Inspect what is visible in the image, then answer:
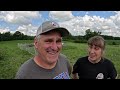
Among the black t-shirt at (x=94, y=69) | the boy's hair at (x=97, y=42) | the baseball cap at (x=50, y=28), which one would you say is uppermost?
the baseball cap at (x=50, y=28)

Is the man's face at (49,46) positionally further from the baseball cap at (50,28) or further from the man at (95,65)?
the man at (95,65)

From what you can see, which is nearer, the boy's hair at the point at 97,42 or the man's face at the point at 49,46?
the man's face at the point at 49,46

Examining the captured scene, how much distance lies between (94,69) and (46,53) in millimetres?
895

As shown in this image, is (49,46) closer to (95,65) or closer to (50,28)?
(50,28)

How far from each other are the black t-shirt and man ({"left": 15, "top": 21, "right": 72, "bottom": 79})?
691mm

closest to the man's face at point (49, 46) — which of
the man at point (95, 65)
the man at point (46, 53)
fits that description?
the man at point (46, 53)

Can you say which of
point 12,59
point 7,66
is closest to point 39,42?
point 7,66

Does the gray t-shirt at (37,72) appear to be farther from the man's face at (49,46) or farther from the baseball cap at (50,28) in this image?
the baseball cap at (50,28)

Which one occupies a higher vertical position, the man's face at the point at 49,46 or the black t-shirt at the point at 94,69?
the man's face at the point at 49,46

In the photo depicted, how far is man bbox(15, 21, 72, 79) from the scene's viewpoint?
6.23 ft

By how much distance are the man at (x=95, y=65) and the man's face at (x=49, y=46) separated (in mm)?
721

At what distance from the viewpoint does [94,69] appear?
8.67 feet

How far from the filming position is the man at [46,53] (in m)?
1.90
